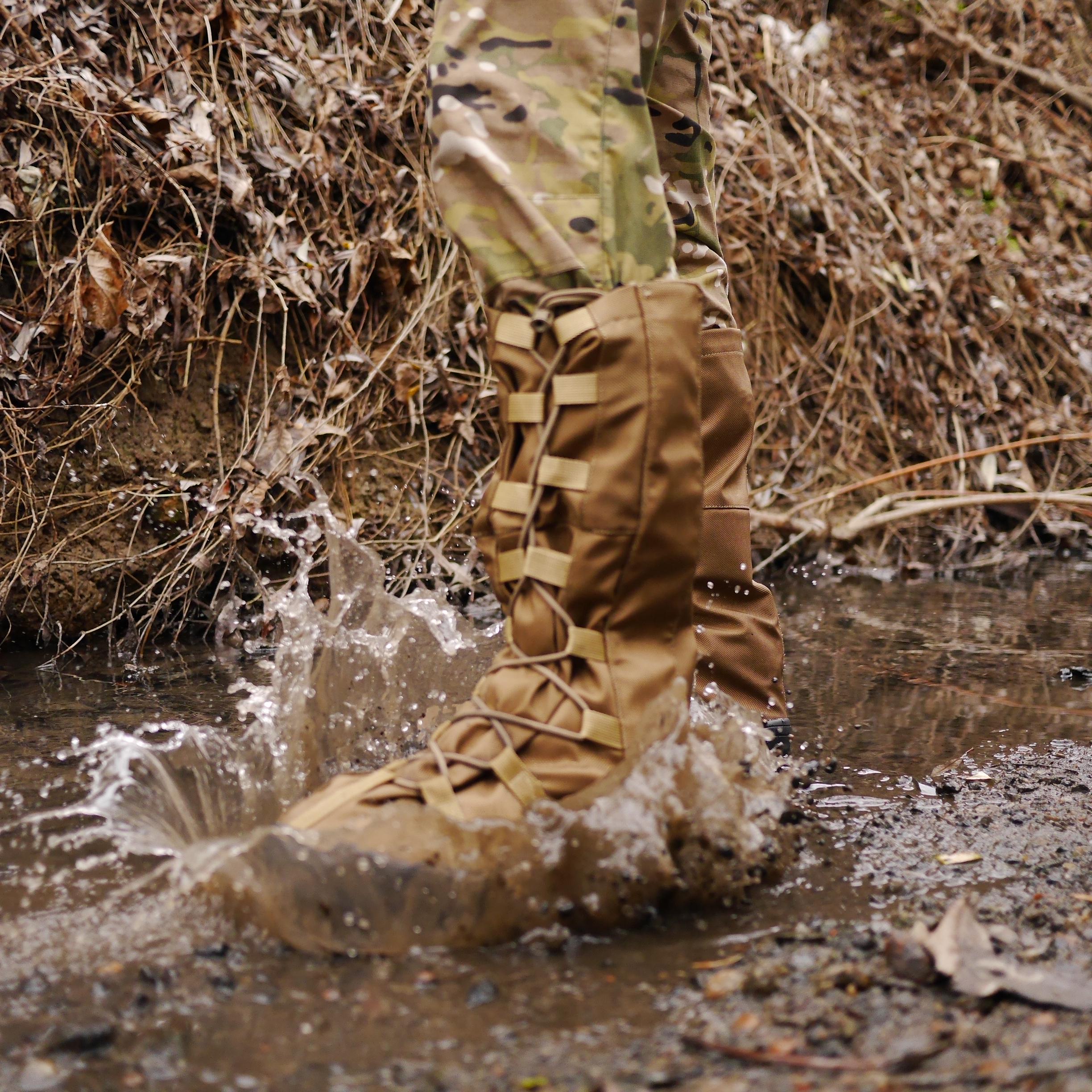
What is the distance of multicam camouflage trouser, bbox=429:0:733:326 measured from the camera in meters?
1.48

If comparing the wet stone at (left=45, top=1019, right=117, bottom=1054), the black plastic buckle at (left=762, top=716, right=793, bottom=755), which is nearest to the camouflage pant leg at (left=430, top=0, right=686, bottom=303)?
the black plastic buckle at (left=762, top=716, right=793, bottom=755)

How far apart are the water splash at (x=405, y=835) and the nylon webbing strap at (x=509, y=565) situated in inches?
10.5

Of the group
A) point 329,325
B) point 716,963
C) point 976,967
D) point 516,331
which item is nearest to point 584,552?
point 516,331

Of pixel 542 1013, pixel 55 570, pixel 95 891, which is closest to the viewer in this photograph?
pixel 542 1013

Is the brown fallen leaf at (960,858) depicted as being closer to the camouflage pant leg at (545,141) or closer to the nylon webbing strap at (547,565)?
the nylon webbing strap at (547,565)

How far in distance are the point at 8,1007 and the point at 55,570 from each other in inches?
73.5

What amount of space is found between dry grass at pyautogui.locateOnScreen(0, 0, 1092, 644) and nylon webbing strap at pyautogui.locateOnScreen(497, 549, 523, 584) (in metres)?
1.49

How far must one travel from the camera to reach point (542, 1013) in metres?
1.13

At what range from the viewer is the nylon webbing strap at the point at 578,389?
142 centimetres

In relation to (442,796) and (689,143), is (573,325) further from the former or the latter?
(689,143)

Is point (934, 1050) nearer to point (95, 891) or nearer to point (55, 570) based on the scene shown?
point (95, 891)

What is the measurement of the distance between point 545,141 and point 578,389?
0.35 m

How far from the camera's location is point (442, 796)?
4.47ft

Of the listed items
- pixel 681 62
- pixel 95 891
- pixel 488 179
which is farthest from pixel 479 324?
pixel 95 891
